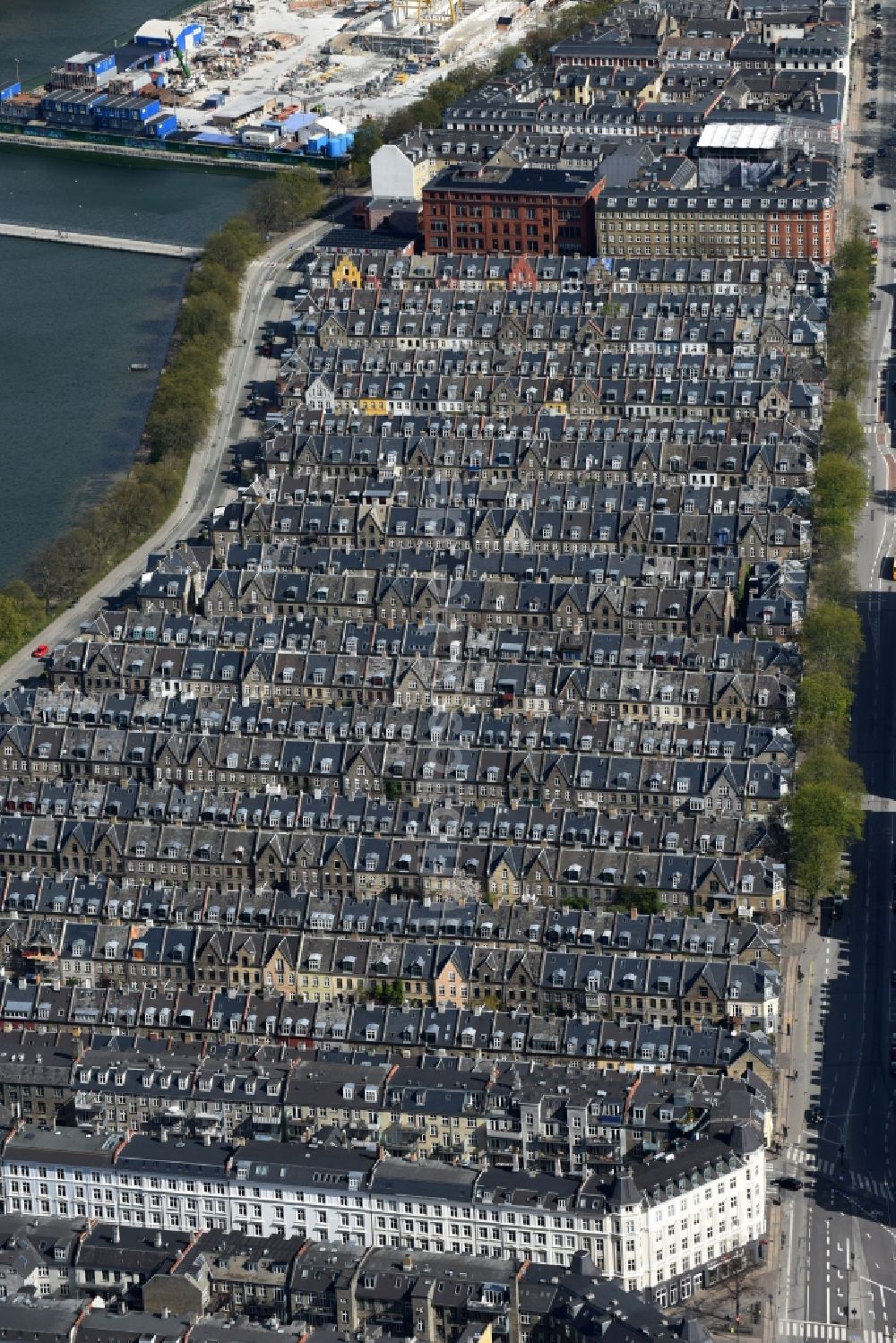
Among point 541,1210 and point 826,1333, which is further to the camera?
point 541,1210

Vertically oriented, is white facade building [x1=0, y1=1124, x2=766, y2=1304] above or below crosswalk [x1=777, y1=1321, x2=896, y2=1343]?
above

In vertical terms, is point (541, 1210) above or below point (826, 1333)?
above

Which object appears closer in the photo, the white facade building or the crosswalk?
the crosswalk

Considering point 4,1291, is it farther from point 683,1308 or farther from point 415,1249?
point 683,1308

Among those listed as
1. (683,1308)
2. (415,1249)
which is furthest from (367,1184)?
(683,1308)

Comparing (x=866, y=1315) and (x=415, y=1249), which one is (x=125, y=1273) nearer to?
(x=415, y=1249)

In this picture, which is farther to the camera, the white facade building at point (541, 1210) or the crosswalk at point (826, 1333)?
the white facade building at point (541, 1210)

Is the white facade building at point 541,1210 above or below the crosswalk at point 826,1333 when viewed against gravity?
above

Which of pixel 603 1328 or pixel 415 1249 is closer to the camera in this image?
pixel 603 1328
